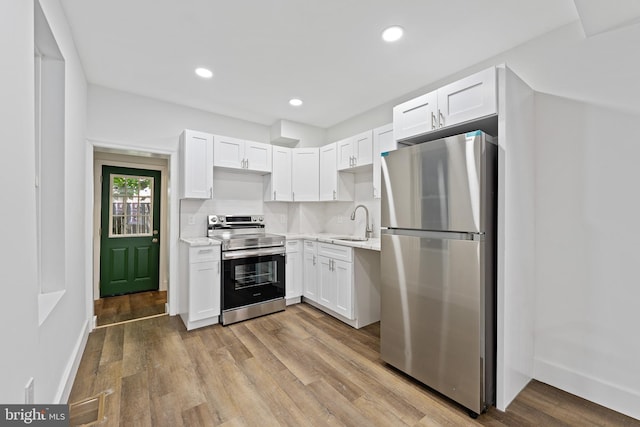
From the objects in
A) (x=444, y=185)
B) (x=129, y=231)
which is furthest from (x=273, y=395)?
(x=129, y=231)

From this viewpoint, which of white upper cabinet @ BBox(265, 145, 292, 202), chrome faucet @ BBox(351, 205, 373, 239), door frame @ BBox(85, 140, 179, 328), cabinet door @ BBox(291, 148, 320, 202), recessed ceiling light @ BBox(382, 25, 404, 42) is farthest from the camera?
cabinet door @ BBox(291, 148, 320, 202)

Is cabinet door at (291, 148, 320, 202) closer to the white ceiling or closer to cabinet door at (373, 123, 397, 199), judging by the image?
the white ceiling

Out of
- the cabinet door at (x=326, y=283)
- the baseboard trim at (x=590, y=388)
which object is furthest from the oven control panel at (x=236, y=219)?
the baseboard trim at (x=590, y=388)

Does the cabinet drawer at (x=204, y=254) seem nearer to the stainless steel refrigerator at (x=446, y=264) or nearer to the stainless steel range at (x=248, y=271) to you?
the stainless steel range at (x=248, y=271)

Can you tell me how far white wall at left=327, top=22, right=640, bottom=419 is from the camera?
183 cm

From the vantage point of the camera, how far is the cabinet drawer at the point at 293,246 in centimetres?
377

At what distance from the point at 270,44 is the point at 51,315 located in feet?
8.03

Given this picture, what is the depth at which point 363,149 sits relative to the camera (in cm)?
338

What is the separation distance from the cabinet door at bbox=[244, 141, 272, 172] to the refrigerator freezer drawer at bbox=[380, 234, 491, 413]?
2.22 metres

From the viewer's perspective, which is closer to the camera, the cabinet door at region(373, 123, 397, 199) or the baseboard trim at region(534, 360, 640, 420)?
the baseboard trim at region(534, 360, 640, 420)

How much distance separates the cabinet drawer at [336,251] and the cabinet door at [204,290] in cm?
126

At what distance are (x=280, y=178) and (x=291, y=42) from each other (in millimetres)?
1962

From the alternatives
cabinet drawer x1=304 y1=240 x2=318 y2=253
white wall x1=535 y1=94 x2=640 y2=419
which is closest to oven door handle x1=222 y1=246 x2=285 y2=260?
cabinet drawer x1=304 y1=240 x2=318 y2=253

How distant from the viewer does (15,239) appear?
1136 millimetres
